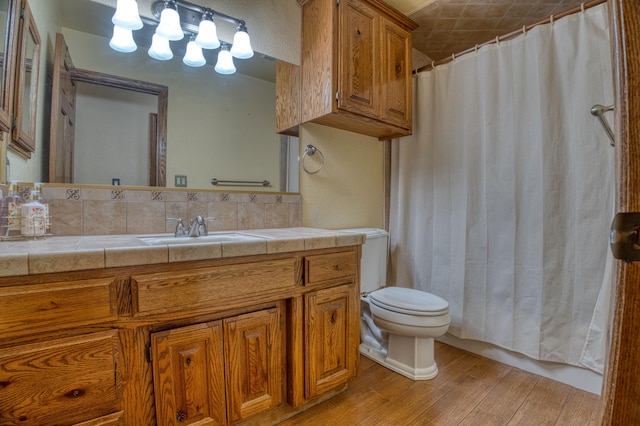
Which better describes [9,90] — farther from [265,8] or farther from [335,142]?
[335,142]

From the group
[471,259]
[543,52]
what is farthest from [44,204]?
[543,52]

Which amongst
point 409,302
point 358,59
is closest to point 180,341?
point 409,302

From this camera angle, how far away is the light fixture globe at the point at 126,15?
1354 millimetres

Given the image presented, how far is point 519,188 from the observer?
1.77 meters

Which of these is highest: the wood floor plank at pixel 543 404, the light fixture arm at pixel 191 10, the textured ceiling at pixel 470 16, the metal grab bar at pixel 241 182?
the textured ceiling at pixel 470 16

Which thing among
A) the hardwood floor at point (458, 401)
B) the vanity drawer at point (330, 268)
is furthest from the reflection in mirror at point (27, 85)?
the hardwood floor at point (458, 401)

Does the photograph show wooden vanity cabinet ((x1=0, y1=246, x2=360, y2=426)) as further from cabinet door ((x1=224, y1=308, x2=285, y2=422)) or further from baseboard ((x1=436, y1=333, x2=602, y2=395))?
baseboard ((x1=436, y1=333, x2=602, y2=395))

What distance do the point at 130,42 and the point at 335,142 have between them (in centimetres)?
124

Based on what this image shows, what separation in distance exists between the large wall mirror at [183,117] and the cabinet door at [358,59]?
0.44 m

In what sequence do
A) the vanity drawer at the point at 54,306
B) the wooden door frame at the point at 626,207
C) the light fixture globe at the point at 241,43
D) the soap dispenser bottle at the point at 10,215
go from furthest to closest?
the light fixture globe at the point at 241,43 → the soap dispenser bottle at the point at 10,215 → the vanity drawer at the point at 54,306 → the wooden door frame at the point at 626,207

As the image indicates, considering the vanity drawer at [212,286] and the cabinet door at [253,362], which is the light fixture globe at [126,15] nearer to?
the vanity drawer at [212,286]

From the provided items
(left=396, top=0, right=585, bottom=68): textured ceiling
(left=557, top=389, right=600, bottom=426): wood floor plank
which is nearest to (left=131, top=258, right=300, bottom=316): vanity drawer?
(left=557, top=389, right=600, bottom=426): wood floor plank

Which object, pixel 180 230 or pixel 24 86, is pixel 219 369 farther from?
pixel 24 86

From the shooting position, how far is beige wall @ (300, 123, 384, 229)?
199 cm
